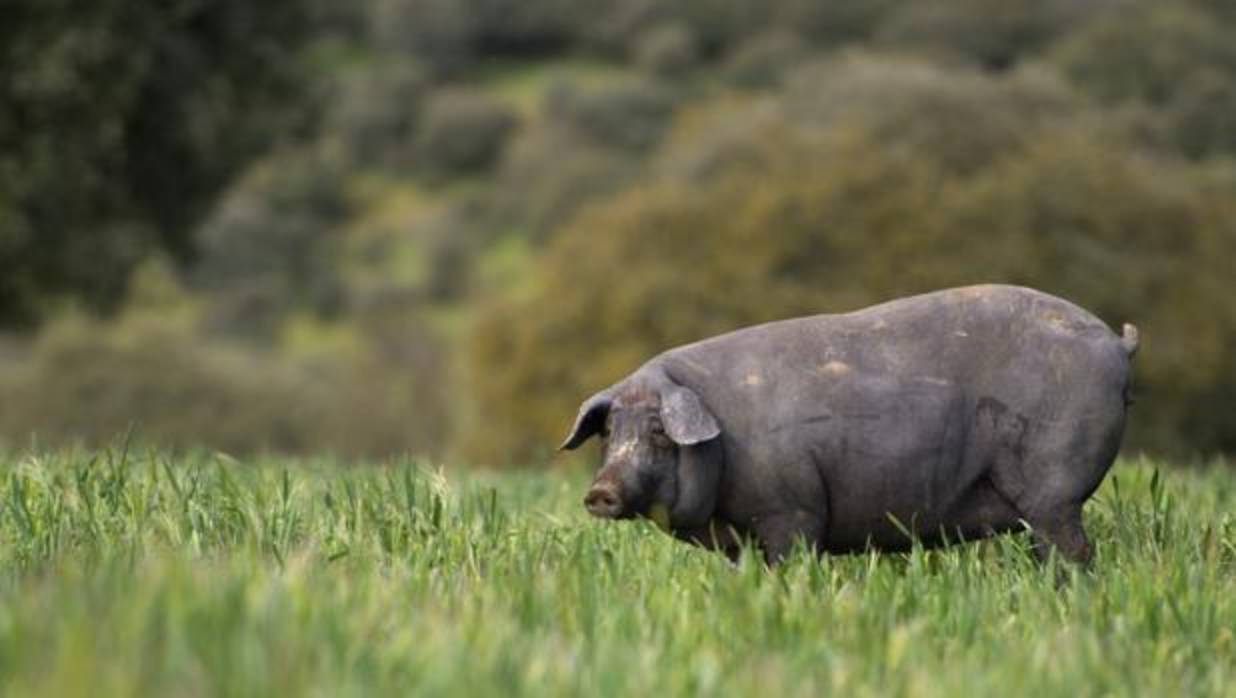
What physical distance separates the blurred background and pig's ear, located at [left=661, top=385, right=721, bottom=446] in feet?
8.38

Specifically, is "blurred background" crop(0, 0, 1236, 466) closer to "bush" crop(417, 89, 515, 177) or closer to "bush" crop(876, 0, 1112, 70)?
"bush" crop(876, 0, 1112, 70)

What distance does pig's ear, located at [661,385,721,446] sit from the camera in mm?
6039

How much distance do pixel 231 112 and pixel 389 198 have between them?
74.9 m

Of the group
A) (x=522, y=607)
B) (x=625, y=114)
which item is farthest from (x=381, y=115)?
(x=522, y=607)

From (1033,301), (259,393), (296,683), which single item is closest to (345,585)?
(296,683)

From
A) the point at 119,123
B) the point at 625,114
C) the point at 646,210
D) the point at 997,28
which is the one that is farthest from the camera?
the point at 625,114

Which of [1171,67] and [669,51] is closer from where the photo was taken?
[1171,67]

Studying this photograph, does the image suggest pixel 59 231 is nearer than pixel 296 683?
No

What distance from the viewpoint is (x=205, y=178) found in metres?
28.2

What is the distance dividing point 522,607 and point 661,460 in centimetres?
141

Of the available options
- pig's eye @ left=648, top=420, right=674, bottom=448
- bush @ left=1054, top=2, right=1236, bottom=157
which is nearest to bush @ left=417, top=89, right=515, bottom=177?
bush @ left=1054, top=2, right=1236, bottom=157

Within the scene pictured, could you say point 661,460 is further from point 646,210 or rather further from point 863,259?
point 646,210

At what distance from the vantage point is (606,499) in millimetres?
6066

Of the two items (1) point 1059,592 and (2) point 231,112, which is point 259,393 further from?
(1) point 1059,592
